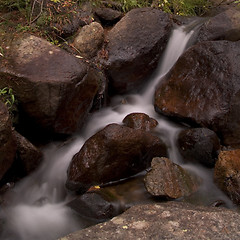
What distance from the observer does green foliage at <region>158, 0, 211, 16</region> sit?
6821 millimetres

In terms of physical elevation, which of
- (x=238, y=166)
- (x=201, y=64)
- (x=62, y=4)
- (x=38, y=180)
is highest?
(x=62, y=4)

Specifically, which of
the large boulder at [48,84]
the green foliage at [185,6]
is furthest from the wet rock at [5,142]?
the green foliage at [185,6]

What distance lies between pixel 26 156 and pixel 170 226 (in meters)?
2.17

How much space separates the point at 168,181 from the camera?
11.5 ft

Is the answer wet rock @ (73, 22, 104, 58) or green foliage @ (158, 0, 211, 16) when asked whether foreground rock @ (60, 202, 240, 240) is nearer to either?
wet rock @ (73, 22, 104, 58)

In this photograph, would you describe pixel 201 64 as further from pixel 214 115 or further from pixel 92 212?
pixel 92 212

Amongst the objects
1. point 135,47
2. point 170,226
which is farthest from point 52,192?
point 135,47

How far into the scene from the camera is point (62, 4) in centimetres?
562

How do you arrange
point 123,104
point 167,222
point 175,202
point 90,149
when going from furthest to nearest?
point 123,104, point 90,149, point 175,202, point 167,222

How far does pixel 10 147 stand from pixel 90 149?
0.96 metres

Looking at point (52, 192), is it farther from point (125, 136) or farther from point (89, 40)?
point (89, 40)

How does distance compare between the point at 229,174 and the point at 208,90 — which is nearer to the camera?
the point at 229,174

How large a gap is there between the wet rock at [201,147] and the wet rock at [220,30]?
6.77 feet

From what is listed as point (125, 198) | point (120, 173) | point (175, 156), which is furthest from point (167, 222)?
point (175, 156)
